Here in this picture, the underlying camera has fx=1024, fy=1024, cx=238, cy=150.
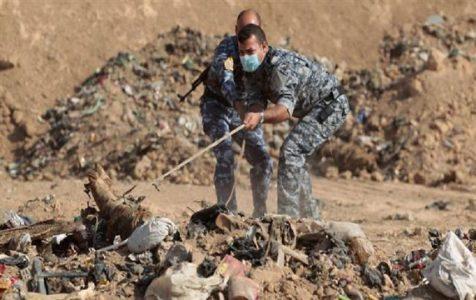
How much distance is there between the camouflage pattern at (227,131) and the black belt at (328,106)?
0.57m

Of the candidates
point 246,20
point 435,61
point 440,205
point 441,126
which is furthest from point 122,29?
point 246,20

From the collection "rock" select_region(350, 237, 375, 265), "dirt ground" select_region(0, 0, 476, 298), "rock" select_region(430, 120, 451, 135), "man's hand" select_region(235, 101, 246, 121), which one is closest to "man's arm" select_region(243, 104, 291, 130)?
"man's hand" select_region(235, 101, 246, 121)

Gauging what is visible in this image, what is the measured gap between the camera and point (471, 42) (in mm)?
15016

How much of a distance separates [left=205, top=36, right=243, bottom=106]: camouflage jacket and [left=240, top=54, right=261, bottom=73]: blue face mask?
0.14 metres

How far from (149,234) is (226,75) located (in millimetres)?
2007

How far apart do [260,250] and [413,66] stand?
9265 millimetres

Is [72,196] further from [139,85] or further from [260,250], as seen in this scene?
[260,250]

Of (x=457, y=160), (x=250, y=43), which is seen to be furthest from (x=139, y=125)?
(x=250, y=43)

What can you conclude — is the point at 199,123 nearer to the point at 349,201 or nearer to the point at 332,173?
the point at 332,173

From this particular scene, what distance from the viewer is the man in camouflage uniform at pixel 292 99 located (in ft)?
25.1

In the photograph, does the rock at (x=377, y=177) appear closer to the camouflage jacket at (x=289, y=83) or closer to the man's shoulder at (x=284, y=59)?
the camouflage jacket at (x=289, y=83)

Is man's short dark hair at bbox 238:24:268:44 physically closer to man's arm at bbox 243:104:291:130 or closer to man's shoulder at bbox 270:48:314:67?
man's shoulder at bbox 270:48:314:67

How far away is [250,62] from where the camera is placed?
25.3ft

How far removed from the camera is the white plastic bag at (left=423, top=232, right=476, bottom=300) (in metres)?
5.62
